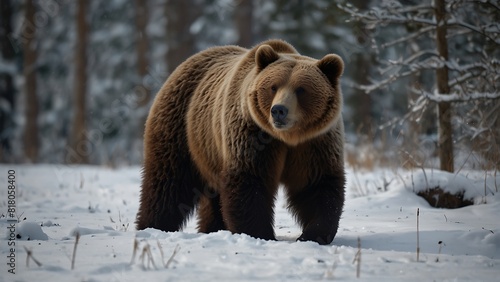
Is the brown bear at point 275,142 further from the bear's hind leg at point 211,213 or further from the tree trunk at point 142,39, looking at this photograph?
the tree trunk at point 142,39

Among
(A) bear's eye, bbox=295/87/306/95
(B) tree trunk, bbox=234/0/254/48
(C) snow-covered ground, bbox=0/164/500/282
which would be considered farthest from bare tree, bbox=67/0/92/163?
(A) bear's eye, bbox=295/87/306/95

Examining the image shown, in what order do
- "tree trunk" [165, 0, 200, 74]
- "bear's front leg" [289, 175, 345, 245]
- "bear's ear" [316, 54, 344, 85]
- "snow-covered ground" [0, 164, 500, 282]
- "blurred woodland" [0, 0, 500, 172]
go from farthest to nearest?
"tree trunk" [165, 0, 200, 74] < "blurred woodland" [0, 0, 500, 172] < "bear's ear" [316, 54, 344, 85] < "bear's front leg" [289, 175, 345, 245] < "snow-covered ground" [0, 164, 500, 282]

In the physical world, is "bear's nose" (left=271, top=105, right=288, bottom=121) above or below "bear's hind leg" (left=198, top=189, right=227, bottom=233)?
above

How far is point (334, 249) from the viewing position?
406 centimetres

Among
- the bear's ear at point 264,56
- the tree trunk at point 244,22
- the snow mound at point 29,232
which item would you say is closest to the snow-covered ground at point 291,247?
the snow mound at point 29,232

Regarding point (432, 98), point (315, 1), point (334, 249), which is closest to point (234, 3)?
point (315, 1)

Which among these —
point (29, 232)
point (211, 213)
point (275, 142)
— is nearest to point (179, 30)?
point (211, 213)

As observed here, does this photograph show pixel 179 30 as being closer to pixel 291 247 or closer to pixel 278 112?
pixel 278 112

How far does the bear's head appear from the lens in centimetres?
479

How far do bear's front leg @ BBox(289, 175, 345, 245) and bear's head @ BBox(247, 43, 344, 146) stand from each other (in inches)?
16.8

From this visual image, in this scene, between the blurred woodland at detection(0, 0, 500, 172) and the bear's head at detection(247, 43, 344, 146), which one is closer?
the bear's head at detection(247, 43, 344, 146)

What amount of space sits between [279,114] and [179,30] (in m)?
16.4

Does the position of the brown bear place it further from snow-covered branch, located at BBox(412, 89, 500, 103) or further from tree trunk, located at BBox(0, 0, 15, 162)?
tree trunk, located at BBox(0, 0, 15, 162)

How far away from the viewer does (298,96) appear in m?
4.83
